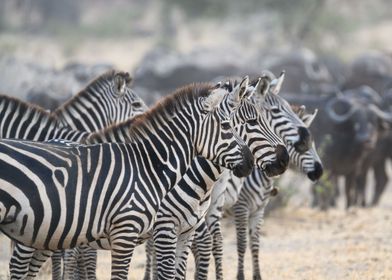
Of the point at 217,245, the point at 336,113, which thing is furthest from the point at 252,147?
the point at 336,113

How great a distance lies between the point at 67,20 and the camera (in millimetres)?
47906

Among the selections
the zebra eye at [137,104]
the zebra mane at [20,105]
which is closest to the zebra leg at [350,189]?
the zebra eye at [137,104]

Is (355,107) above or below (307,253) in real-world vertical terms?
above

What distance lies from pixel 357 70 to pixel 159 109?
17.0m

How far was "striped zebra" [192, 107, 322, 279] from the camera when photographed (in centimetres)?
859

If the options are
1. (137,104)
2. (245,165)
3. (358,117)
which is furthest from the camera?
(358,117)

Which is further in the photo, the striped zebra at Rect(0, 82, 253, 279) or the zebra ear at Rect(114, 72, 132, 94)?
the zebra ear at Rect(114, 72, 132, 94)

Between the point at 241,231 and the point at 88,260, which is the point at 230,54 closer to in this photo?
the point at 241,231

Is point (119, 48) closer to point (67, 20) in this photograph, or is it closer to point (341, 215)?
point (67, 20)

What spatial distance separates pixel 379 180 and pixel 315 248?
22.3ft

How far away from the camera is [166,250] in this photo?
7301 millimetres

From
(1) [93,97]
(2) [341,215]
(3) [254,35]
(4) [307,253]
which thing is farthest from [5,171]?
(3) [254,35]

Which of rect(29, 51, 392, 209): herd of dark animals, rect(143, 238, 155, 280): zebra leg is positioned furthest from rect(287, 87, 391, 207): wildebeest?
rect(143, 238, 155, 280): zebra leg

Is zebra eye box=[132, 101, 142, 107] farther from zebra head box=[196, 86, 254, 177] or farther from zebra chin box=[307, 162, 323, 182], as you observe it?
zebra head box=[196, 86, 254, 177]
